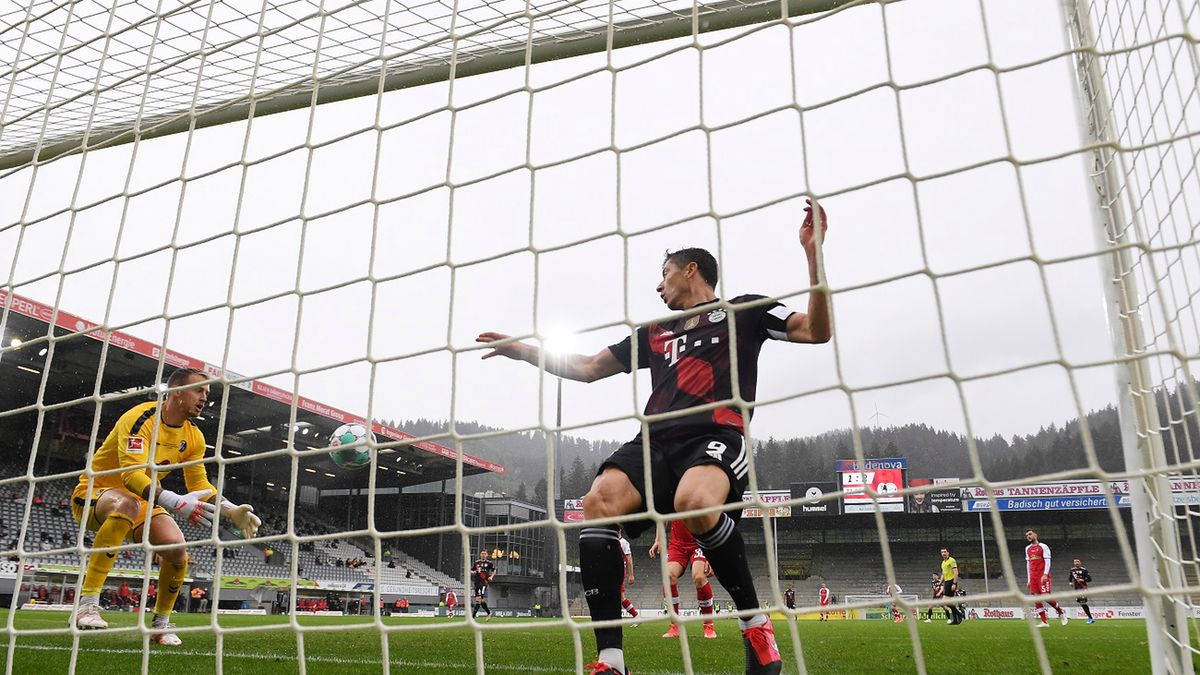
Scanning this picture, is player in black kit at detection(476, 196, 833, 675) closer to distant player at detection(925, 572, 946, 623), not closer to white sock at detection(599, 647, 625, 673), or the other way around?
white sock at detection(599, 647, 625, 673)

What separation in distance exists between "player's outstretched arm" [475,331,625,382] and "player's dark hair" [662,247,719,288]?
424 mm

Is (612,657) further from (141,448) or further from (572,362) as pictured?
(141,448)

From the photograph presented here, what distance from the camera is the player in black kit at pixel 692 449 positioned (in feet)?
8.40

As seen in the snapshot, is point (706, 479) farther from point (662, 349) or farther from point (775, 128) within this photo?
point (775, 128)

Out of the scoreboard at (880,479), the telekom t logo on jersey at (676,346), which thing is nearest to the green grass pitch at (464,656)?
the telekom t logo on jersey at (676,346)

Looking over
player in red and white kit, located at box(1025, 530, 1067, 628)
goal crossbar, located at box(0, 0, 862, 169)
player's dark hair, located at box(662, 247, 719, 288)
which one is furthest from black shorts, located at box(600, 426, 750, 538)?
player in red and white kit, located at box(1025, 530, 1067, 628)

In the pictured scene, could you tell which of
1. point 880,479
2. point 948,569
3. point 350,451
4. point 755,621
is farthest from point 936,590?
point 755,621

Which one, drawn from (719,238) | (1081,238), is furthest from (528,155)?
(1081,238)

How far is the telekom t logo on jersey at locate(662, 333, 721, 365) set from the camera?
2930 mm

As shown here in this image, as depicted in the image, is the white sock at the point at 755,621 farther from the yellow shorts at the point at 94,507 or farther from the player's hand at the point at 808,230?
the yellow shorts at the point at 94,507

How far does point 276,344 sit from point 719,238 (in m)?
2.09

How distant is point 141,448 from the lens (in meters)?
4.59

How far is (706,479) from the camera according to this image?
2.56 meters

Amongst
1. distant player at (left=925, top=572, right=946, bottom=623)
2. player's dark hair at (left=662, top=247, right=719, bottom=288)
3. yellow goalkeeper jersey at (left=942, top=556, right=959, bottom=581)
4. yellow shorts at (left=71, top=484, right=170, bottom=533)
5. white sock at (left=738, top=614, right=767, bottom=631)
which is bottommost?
distant player at (left=925, top=572, right=946, bottom=623)
